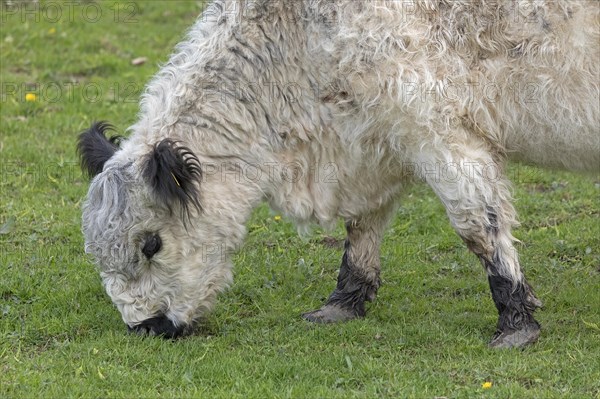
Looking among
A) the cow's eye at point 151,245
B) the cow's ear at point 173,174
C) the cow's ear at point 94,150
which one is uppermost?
the cow's ear at point 173,174

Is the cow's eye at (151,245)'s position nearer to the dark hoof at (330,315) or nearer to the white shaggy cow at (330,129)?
the white shaggy cow at (330,129)

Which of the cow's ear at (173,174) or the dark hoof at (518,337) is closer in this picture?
the cow's ear at (173,174)

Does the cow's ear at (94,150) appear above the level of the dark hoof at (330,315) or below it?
above

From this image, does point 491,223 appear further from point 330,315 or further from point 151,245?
point 151,245

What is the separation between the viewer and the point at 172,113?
6.76 meters

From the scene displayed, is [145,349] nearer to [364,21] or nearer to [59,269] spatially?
[59,269]

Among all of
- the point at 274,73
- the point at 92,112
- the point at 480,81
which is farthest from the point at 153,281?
the point at 92,112

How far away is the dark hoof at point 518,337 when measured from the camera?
A: 21.9ft

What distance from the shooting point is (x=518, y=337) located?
6.69m

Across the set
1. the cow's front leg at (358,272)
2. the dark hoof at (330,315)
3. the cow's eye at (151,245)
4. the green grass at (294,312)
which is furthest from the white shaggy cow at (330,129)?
the dark hoof at (330,315)

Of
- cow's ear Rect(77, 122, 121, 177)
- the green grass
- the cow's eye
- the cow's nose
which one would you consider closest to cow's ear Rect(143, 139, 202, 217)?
the cow's eye

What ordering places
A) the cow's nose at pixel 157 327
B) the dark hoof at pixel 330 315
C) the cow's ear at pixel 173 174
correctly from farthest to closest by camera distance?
the dark hoof at pixel 330 315, the cow's nose at pixel 157 327, the cow's ear at pixel 173 174

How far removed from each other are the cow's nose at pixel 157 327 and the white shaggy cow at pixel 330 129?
0.01 meters

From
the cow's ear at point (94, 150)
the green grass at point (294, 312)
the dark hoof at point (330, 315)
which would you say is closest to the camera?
the green grass at point (294, 312)
